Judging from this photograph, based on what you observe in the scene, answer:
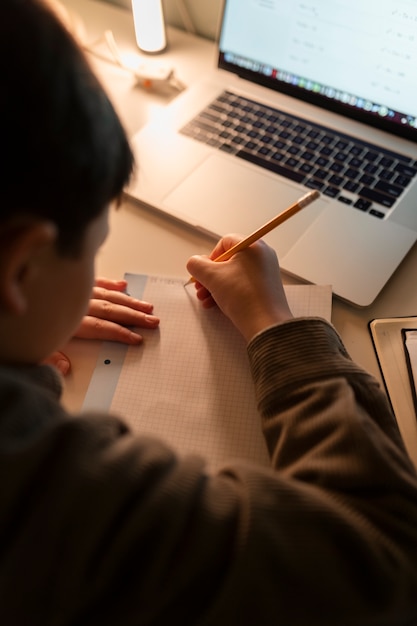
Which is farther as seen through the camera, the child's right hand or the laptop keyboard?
the laptop keyboard

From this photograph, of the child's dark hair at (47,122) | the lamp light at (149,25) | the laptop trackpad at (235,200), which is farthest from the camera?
the lamp light at (149,25)

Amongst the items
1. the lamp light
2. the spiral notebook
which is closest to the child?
the spiral notebook

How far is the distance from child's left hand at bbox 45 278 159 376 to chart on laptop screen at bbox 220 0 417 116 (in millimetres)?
476

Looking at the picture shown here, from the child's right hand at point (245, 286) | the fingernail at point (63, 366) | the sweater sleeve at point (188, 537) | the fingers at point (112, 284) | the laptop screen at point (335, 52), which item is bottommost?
the sweater sleeve at point (188, 537)

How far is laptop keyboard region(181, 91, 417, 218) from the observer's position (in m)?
0.77

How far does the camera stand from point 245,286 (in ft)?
2.06

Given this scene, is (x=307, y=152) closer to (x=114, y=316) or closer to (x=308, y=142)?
(x=308, y=142)

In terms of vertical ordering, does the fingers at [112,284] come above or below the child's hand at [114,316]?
above

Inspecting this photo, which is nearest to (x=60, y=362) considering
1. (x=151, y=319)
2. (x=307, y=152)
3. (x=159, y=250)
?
(x=151, y=319)

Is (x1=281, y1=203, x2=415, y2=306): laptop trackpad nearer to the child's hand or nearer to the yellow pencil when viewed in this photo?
the yellow pencil

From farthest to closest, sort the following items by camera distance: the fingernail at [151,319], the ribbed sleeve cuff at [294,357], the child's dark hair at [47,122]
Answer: the fingernail at [151,319] < the ribbed sleeve cuff at [294,357] < the child's dark hair at [47,122]

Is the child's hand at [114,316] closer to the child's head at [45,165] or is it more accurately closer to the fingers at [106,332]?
the fingers at [106,332]

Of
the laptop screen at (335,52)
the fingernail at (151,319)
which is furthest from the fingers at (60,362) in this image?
the laptop screen at (335,52)

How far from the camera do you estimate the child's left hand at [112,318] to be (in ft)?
2.04
